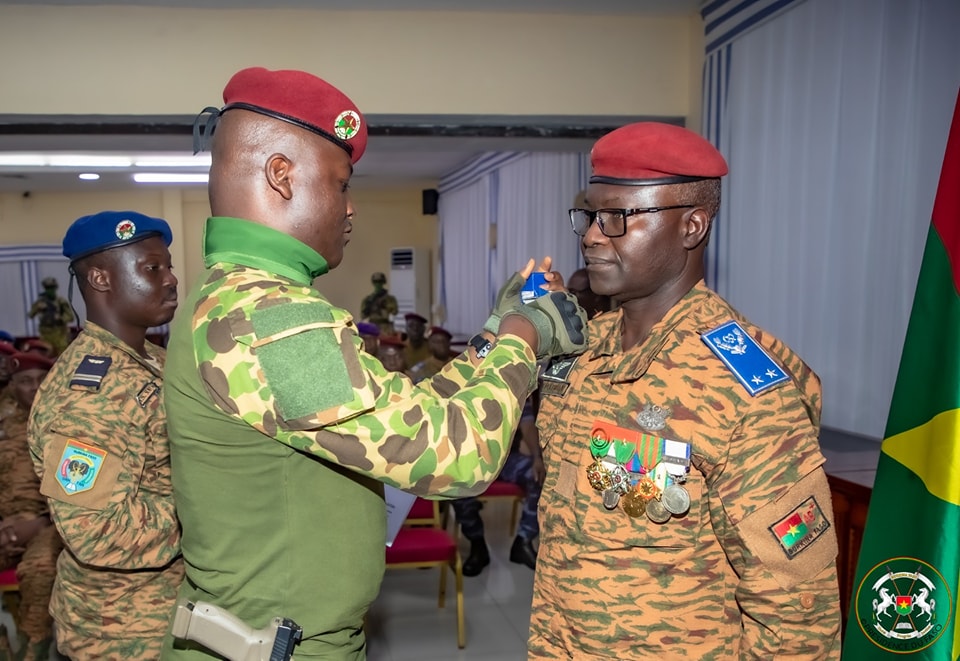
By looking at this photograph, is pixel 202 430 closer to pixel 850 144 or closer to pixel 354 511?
pixel 354 511

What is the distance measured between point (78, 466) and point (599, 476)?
129 centimetres

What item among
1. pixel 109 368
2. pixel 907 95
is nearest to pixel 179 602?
pixel 109 368

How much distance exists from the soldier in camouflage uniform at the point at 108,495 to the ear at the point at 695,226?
1.46 meters

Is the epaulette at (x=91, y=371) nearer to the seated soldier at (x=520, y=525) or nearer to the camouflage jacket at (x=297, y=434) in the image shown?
the camouflage jacket at (x=297, y=434)

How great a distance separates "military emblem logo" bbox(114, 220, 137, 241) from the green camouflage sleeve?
1364mm

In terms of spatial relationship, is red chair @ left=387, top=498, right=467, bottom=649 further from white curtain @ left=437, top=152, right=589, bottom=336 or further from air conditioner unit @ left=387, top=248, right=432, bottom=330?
air conditioner unit @ left=387, top=248, right=432, bottom=330

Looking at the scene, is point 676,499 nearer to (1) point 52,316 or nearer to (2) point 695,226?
(2) point 695,226

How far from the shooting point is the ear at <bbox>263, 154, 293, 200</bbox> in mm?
1196

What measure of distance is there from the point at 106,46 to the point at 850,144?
3.49 meters

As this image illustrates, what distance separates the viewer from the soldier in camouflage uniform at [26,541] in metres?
3.29

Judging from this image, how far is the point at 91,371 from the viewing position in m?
2.07

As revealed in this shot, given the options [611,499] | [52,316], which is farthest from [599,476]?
[52,316]

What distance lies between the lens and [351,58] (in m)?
3.94

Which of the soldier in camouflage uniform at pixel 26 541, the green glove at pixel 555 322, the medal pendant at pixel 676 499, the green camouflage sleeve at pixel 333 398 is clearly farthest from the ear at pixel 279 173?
the soldier in camouflage uniform at pixel 26 541
